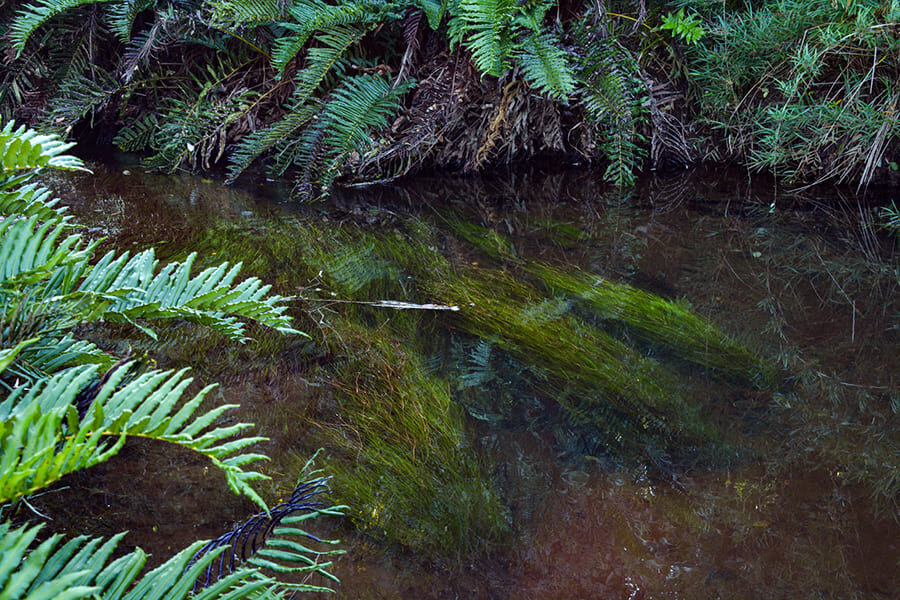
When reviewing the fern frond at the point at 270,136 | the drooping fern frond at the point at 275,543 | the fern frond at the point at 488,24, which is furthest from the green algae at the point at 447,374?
the fern frond at the point at 488,24

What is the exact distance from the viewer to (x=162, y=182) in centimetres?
387

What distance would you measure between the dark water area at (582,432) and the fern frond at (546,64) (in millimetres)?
665

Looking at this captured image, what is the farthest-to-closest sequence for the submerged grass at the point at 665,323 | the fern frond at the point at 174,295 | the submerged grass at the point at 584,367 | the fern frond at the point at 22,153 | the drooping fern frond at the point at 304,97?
1. the drooping fern frond at the point at 304,97
2. the submerged grass at the point at 665,323
3. the submerged grass at the point at 584,367
4. the fern frond at the point at 174,295
5. the fern frond at the point at 22,153

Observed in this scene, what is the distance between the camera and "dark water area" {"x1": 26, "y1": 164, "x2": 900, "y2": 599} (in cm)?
145

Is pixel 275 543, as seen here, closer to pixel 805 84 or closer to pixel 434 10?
pixel 434 10

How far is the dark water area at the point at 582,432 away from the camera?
1454 mm

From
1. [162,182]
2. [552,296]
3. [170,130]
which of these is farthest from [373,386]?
[170,130]

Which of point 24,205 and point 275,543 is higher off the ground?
point 24,205

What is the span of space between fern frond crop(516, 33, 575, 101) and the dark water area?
665 millimetres

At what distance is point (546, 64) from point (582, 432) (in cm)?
233

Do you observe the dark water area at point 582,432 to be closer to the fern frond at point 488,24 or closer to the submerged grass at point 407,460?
the submerged grass at point 407,460

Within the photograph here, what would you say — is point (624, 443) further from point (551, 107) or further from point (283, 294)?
point (551, 107)

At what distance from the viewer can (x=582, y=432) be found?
1.93 m

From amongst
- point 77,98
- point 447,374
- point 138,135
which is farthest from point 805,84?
point 77,98
